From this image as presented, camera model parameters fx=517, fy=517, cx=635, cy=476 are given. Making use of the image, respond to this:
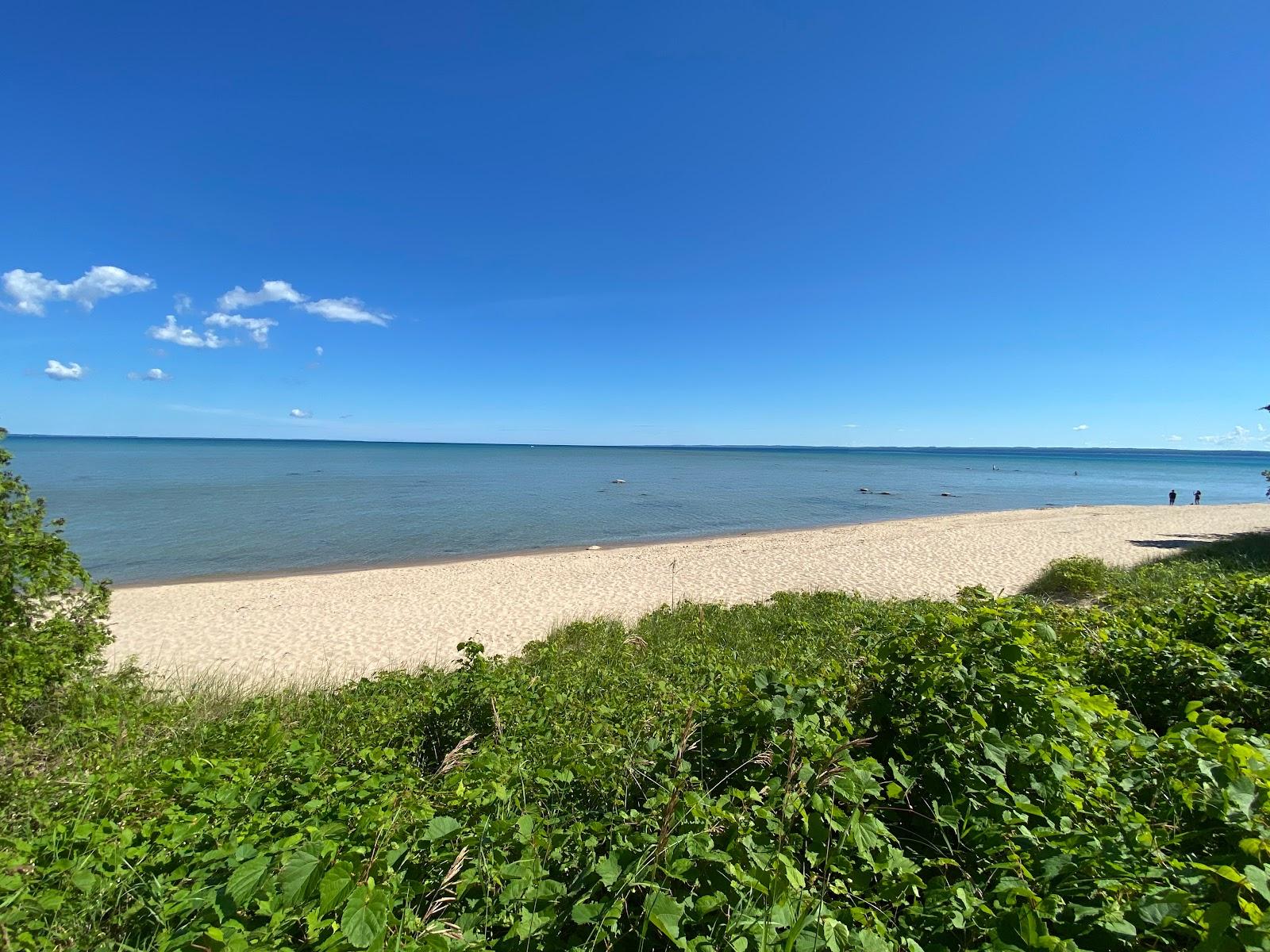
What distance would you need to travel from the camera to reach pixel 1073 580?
12.1m

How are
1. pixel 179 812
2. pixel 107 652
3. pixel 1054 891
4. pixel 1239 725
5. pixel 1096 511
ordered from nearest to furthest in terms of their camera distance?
1. pixel 1054 891
2. pixel 179 812
3. pixel 1239 725
4. pixel 107 652
5. pixel 1096 511

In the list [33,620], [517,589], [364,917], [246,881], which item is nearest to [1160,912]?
[364,917]

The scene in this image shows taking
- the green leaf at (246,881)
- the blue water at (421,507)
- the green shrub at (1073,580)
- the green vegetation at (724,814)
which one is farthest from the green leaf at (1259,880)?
the blue water at (421,507)

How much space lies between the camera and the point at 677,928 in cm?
170

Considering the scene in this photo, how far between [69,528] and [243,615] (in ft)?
64.9

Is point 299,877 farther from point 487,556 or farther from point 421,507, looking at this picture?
point 421,507

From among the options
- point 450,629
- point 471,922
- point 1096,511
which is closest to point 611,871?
point 471,922

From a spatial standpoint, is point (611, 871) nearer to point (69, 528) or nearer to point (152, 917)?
point (152, 917)

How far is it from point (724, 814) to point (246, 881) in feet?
5.82

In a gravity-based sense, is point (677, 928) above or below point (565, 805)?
above

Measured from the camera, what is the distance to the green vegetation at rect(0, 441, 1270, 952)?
1.77 m

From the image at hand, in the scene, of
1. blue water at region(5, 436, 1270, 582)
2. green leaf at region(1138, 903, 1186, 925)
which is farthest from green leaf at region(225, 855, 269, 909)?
blue water at region(5, 436, 1270, 582)

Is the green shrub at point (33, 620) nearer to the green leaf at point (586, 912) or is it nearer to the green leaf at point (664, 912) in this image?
the green leaf at point (586, 912)

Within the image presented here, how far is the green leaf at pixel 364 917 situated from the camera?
1525mm
